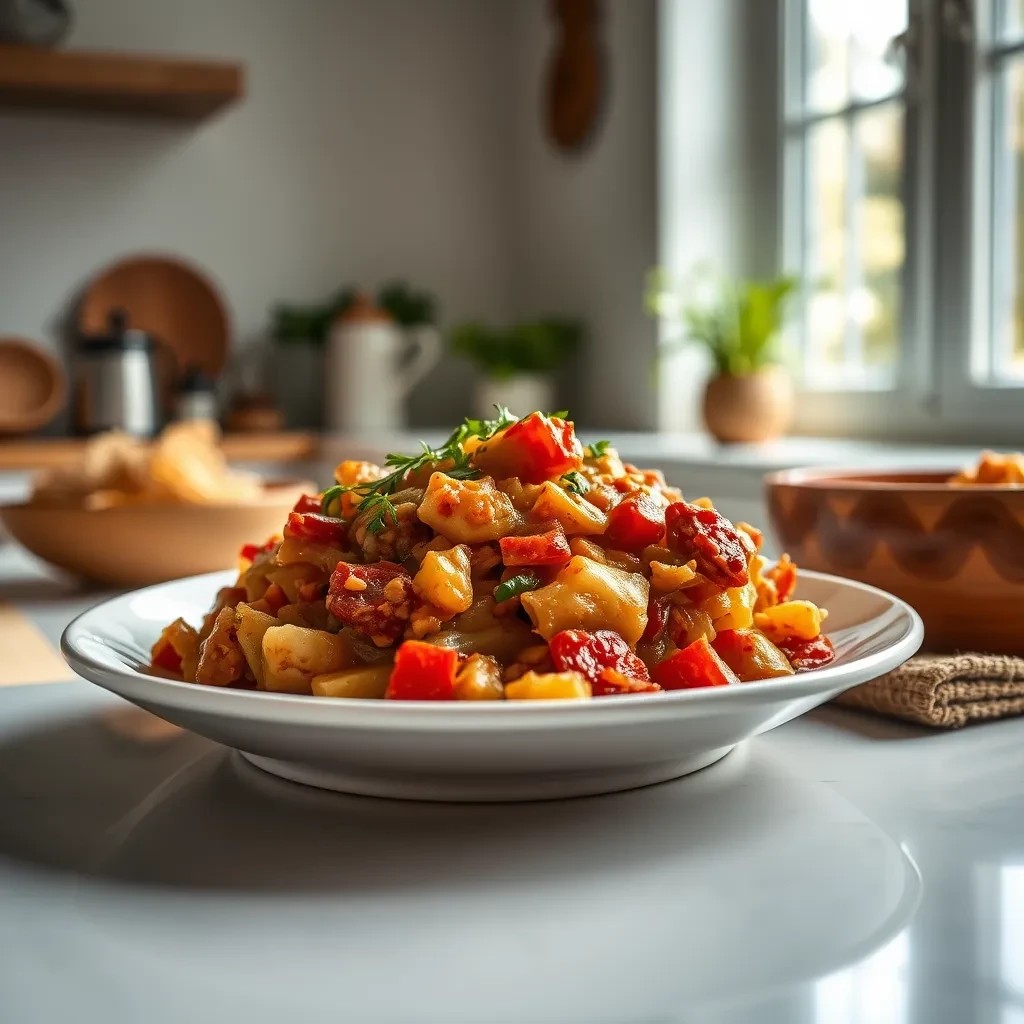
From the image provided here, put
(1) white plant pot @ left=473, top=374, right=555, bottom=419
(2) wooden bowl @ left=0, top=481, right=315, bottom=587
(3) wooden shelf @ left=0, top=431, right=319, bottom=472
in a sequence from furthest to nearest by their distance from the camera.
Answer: (1) white plant pot @ left=473, top=374, right=555, bottom=419, (3) wooden shelf @ left=0, top=431, right=319, bottom=472, (2) wooden bowl @ left=0, top=481, right=315, bottom=587

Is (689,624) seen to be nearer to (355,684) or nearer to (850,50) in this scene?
(355,684)

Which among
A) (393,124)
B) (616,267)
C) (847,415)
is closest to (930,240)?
(847,415)

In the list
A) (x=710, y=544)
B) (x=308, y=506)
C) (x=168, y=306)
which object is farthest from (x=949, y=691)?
(x=168, y=306)

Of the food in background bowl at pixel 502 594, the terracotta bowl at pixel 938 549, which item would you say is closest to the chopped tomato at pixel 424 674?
the food in background bowl at pixel 502 594

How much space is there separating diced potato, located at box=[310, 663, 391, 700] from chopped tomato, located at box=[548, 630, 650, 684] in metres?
0.09

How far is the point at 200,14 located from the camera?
3.85 m

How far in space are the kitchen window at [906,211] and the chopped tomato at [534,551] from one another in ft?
6.80

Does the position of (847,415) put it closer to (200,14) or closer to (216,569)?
(216,569)

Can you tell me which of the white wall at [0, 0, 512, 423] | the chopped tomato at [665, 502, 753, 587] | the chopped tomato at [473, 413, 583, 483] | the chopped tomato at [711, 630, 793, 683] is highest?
the white wall at [0, 0, 512, 423]

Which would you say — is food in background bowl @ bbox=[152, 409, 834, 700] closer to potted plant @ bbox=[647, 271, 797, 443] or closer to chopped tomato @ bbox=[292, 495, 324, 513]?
chopped tomato @ bbox=[292, 495, 324, 513]

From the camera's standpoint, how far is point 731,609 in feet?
2.37

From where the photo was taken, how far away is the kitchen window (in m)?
2.51

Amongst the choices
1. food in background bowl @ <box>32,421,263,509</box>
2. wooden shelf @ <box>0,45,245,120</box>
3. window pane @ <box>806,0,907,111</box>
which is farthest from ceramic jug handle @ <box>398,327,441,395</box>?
food in background bowl @ <box>32,421,263,509</box>

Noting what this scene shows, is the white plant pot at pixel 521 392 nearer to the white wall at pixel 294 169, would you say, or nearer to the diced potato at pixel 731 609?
the white wall at pixel 294 169
